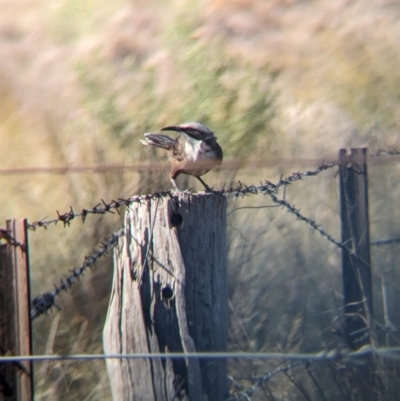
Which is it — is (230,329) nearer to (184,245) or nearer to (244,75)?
(184,245)

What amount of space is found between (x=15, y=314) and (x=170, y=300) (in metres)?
0.44

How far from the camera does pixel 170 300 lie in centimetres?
249

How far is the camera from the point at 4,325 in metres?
2.37

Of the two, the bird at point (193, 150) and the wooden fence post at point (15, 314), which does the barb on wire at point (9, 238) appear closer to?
the wooden fence post at point (15, 314)

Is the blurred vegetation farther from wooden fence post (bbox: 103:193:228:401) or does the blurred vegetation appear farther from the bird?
wooden fence post (bbox: 103:193:228:401)

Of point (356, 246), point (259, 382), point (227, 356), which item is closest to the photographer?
point (227, 356)

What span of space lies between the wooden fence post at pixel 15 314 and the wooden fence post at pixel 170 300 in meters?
0.31

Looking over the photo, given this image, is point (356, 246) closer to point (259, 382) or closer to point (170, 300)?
point (259, 382)

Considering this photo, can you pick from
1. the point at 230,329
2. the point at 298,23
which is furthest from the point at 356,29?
the point at 230,329

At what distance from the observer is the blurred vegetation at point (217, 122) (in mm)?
4508

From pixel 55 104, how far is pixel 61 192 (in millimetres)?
1419

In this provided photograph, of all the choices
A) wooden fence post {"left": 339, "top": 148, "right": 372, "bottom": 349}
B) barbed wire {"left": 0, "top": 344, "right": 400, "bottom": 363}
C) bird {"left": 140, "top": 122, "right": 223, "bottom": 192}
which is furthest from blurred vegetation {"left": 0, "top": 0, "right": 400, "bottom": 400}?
barbed wire {"left": 0, "top": 344, "right": 400, "bottom": 363}

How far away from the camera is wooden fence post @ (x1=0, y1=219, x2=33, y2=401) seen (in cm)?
235

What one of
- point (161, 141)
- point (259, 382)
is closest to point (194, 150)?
point (161, 141)
